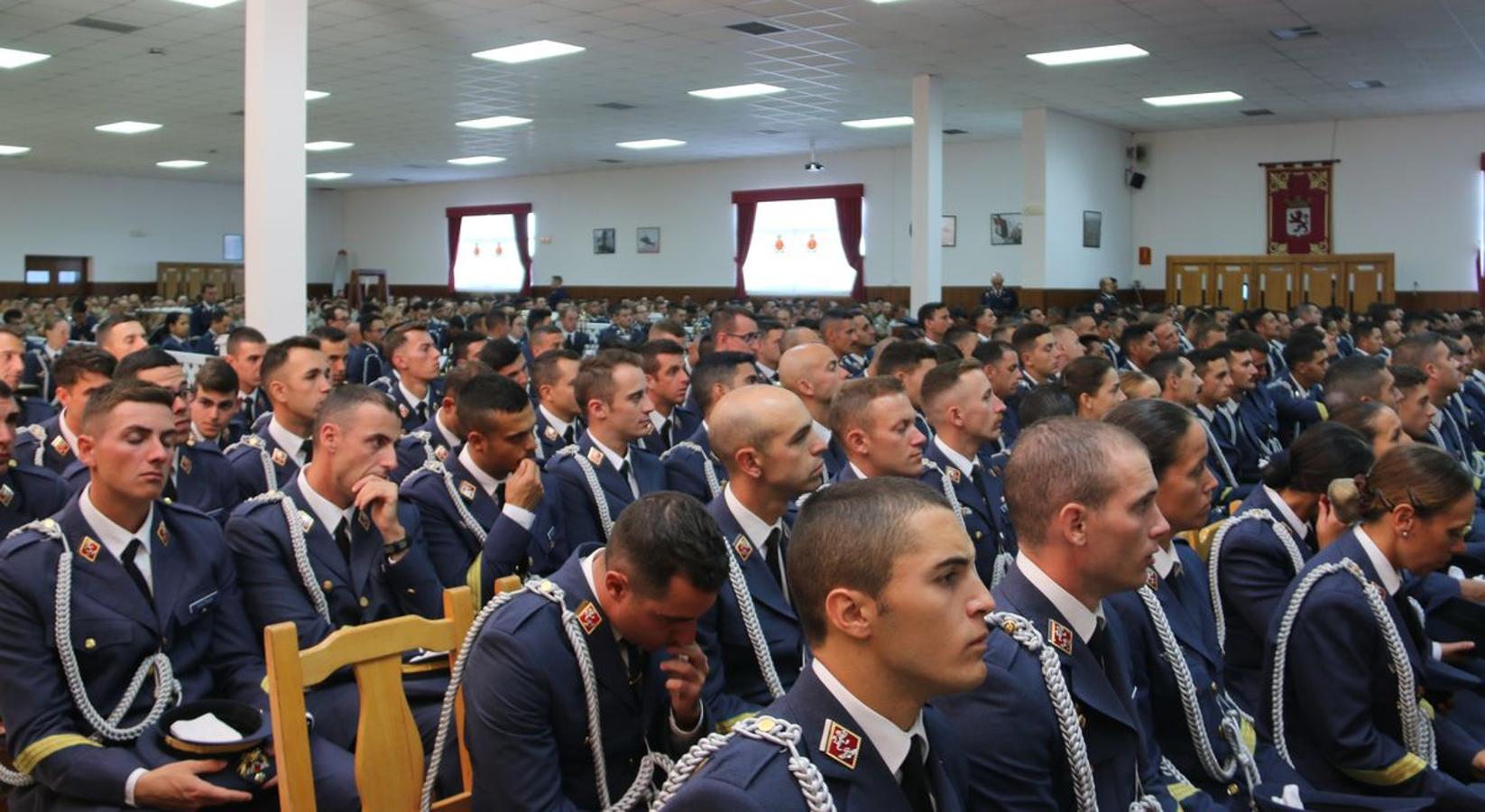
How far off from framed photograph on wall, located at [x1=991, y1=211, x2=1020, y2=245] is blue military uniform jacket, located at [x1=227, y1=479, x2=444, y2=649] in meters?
15.8

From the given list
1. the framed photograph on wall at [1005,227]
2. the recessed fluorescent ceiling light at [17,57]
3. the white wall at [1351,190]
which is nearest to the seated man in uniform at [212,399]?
the recessed fluorescent ceiling light at [17,57]

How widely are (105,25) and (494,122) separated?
6278 millimetres

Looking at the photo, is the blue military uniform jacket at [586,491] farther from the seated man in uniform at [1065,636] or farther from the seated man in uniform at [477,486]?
the seated man in uniform at [1065,636]

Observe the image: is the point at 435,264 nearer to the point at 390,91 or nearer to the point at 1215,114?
the point at 390,91

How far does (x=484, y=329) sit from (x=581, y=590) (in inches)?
336

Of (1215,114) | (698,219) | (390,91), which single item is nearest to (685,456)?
(390,91)

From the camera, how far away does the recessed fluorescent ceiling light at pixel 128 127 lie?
55.5 ft

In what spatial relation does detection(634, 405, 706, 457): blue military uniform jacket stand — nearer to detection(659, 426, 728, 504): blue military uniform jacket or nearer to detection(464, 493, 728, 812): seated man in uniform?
detection(659, 426, 728, 504): blue military uniform jacket

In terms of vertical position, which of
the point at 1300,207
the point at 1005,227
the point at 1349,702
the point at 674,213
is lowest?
the point at 1349,702

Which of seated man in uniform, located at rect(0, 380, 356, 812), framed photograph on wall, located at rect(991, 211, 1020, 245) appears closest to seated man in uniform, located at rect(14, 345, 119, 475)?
seated man in uniform, located at rect(0, 380, 356, 812)

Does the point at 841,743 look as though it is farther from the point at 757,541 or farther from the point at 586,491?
the point at 586,491

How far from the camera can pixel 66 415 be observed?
4.96 metres

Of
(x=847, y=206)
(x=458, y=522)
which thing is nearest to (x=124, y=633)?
(x=458, y=522)

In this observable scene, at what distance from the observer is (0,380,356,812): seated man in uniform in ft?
8.30
